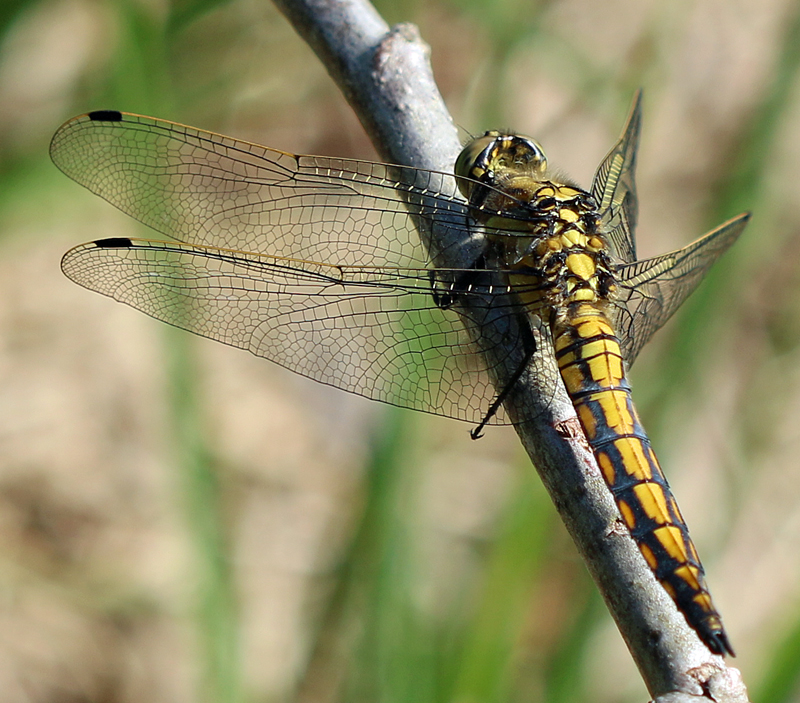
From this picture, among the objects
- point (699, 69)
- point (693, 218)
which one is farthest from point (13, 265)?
point (699, 69)

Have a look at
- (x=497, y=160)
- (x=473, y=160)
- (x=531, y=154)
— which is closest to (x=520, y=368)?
(x=473, y=160)

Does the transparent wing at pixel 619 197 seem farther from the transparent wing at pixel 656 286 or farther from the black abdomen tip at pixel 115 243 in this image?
the black abdomen tip at pixel 115 243

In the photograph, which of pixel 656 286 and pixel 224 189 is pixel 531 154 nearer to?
pixel 656 286

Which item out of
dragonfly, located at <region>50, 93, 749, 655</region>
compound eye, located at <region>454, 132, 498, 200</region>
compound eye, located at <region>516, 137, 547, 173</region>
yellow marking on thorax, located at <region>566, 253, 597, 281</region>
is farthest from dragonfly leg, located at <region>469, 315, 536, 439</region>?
compound eye, located at <region>516, 137, 547, 173</region>

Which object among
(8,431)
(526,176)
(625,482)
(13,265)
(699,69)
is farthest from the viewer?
(699,69)

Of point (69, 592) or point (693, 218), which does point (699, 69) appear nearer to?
point (693, 218)

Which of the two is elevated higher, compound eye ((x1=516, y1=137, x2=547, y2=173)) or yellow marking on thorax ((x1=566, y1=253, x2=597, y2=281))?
compound eye ((x1=516, y1=137, x2=547, y2=173))

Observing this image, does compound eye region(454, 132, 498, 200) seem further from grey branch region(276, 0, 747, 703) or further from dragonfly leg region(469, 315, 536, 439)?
dragonfly leg region(469, 315, 536, 439)

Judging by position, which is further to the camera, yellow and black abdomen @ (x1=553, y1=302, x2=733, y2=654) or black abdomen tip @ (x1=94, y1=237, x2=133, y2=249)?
black abdomen tip @ (x1=94, y1=237, x2=133, y2=249)
